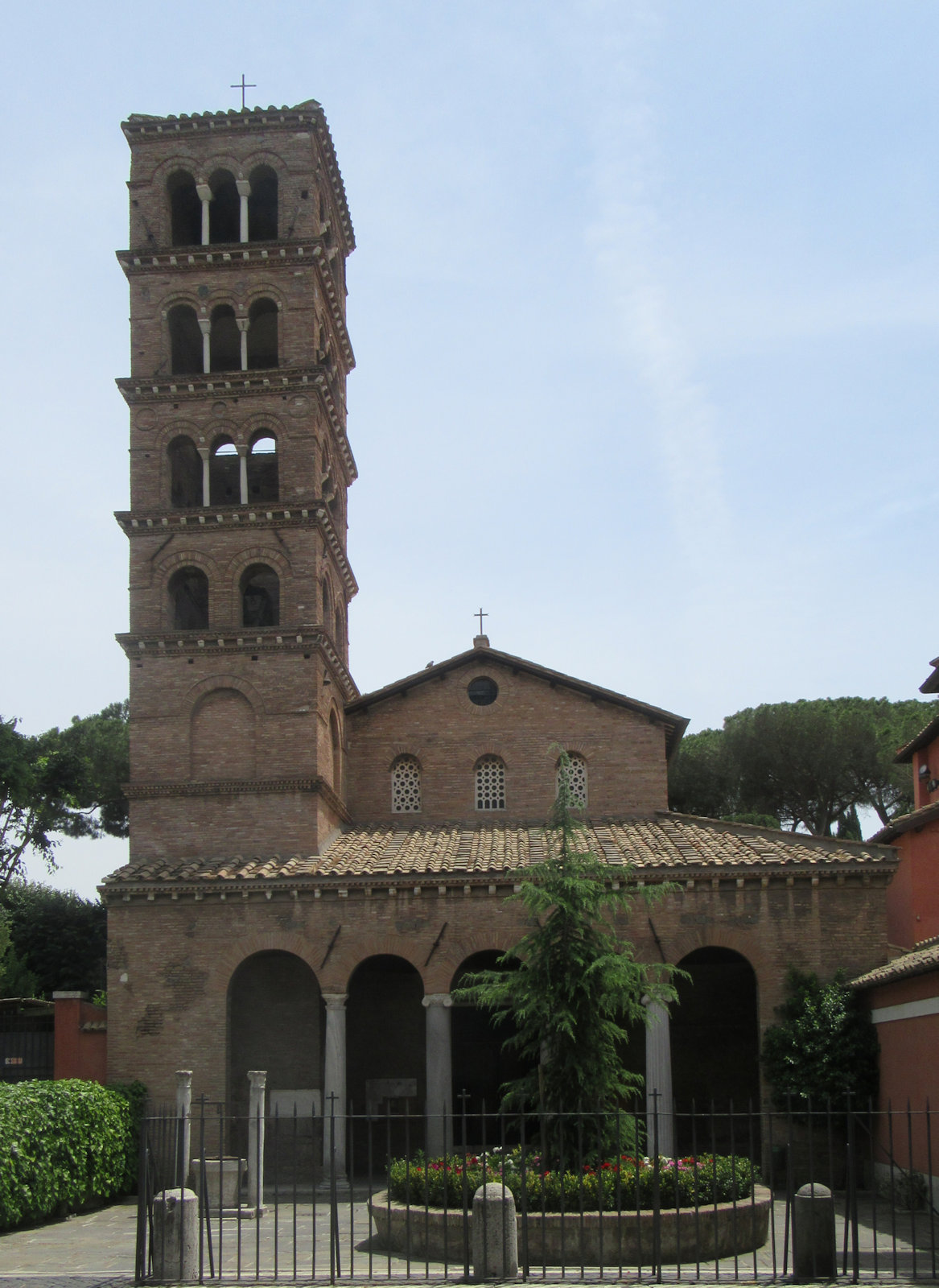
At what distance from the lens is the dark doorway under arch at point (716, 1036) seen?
28266 millimetres

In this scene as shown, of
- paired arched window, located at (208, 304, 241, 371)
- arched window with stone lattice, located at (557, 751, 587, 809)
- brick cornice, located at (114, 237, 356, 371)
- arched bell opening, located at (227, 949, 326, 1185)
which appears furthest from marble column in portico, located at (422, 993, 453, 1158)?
brick cornice, located at (114, 237, 356, 371)

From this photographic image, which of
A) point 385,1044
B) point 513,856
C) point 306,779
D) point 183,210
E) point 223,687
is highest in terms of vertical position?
point 183,210

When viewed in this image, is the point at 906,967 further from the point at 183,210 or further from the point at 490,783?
the point at 183,210

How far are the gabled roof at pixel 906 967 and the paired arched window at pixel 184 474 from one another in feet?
51.3

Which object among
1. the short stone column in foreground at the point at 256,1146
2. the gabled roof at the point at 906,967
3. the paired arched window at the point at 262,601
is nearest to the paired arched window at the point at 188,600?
the paired arched window at the point at 262,601

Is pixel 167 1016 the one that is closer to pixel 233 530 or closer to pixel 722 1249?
pixel 233 530

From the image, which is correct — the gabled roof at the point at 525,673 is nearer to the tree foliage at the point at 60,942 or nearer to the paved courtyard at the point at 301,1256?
the paved courtyard at the point at 301,1256

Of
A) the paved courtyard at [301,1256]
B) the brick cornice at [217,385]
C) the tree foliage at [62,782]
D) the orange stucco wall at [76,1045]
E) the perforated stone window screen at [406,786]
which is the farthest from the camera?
the tree foliage at [62,782]

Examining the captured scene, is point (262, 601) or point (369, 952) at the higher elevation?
point (262, 601)

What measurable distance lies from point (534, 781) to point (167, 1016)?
9.01 meters

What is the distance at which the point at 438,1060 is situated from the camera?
24578mm

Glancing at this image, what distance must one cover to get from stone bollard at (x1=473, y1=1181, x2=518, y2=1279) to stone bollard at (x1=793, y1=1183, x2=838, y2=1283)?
8.94 feet

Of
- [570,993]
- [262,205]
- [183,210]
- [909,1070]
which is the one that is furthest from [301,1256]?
[262,205]

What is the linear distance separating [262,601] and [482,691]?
5.13m
